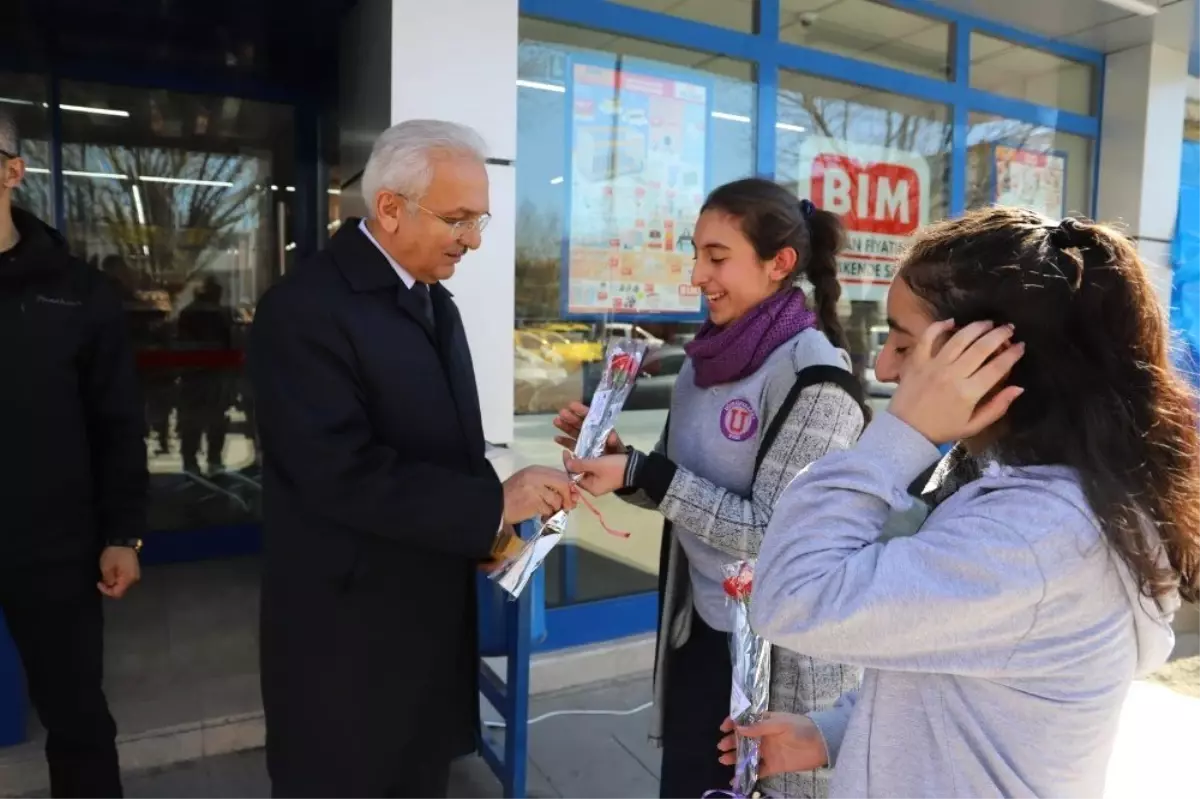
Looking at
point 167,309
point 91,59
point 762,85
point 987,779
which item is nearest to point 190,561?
point 167,309

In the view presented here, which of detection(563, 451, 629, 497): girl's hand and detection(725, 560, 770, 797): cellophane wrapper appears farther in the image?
detection(563, 451, 629, 497): girl's hand

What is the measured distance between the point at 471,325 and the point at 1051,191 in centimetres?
472

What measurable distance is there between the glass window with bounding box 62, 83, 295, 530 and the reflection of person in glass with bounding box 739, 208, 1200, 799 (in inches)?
187

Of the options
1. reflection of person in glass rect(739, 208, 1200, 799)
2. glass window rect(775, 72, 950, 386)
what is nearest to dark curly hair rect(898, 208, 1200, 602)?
reflection of person in glass rect(739, 208, 1200, 799)

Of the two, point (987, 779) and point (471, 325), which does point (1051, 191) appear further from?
point (987, 779)

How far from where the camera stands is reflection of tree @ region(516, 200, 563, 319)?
12.4 ft

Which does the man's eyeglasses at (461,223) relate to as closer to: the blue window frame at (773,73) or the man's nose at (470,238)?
the man's nose at (470,238)

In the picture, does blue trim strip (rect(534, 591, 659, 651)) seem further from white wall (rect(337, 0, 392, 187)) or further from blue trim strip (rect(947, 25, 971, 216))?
blue trim strip (rect(947, 25, 971, 216))

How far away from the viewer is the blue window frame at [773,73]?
389 centimetres

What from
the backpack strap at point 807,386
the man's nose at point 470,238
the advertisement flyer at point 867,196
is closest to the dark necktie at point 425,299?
the man's nose at point 470,238

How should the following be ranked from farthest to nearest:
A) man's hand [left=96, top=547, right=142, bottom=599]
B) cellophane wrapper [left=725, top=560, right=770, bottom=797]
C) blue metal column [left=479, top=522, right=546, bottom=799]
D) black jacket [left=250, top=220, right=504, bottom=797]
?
blue metal column [left=479, top=522, right=546, bottom=799] < man's hand [left=96, top=547, right=142, bottom=599] < black jacket [left=250, top=220, right=504, bottom=797] < cellophane wrapper [left=725, top=560, right=770, bottom=797]

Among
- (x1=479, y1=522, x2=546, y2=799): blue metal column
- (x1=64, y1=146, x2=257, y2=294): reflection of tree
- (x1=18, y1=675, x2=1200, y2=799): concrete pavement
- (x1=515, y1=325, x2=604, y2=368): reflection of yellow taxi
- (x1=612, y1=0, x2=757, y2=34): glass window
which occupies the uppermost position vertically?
(x1=612, y1=0, x2=757, y2=34): glass window

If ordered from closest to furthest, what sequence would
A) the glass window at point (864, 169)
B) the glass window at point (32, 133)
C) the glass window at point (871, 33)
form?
the glass window at point (32, 133) → the glass window at point (871, 33) → the glass window at point (864, 169)

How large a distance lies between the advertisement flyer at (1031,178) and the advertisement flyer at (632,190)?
8.29 feet
